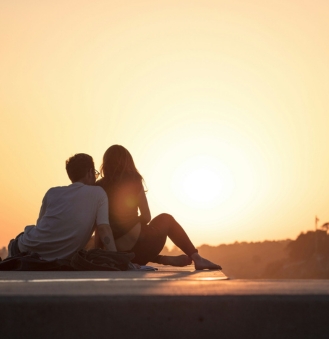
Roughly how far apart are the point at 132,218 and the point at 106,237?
3.28ft

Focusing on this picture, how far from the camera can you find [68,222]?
6.97 meters

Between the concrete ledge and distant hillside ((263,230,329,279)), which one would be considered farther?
distant hillside ((263,230,329,279))

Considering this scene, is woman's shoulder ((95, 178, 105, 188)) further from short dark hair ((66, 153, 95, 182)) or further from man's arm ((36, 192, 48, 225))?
man's arm ((36, 192, 48, 225))

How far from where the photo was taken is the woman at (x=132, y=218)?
313 inches

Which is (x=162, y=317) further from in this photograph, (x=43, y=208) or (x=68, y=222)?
(x=43, y=208)

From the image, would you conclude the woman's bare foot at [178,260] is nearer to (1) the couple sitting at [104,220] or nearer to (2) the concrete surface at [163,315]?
(1) the couple sitting at [104,220]

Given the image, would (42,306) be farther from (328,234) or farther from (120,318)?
(328,234)

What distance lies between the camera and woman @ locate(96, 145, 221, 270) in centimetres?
795

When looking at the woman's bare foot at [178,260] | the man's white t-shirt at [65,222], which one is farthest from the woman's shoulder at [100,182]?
the woman's bare foot at [178,260]

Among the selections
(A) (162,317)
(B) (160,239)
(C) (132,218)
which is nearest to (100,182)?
(C) (132,218)

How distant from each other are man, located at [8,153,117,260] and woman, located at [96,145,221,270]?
29.6 inches

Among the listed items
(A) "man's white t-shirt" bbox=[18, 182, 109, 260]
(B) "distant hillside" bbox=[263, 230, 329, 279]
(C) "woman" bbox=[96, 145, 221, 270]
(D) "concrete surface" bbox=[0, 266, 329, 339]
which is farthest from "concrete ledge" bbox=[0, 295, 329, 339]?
(B) "distant hillside" bbox=[263, 230, 329, 279]

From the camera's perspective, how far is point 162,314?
2426 mm

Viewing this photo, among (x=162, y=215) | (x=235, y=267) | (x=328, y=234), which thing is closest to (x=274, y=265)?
(x=328, y=234)
